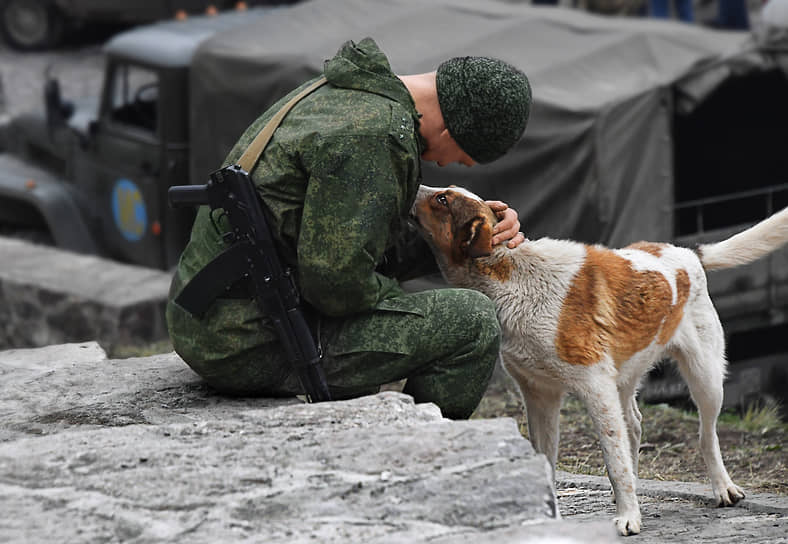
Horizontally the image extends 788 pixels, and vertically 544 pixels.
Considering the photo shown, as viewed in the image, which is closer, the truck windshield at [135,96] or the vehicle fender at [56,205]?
the truck windshield at [135,96]

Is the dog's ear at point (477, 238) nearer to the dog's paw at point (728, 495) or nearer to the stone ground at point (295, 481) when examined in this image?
the stone ground at point (295, 481)

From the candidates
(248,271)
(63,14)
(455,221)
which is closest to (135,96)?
(455,221)

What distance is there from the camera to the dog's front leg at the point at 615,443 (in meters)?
3.79

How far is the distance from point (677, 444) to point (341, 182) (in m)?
2.98

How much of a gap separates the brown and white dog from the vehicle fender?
5.59 m

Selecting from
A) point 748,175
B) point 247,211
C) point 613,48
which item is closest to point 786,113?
point 748,175

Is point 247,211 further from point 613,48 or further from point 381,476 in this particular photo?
point 613,48

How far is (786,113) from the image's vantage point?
7.83 m

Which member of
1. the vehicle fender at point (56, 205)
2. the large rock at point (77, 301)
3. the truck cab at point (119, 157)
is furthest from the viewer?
the vehicle fender at point (56, 205)

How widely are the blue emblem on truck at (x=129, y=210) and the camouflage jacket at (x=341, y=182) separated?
4.89 m

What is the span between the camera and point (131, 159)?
8250mm

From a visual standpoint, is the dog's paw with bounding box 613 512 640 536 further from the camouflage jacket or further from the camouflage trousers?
the camouflage jacket

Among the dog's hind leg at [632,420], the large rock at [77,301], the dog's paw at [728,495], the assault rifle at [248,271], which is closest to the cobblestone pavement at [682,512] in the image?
the dog's paw at [728,495]

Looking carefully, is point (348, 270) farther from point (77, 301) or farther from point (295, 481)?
point (77, 301)
